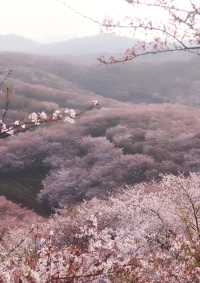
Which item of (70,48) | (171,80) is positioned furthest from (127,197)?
(70,48)

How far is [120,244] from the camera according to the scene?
1039 centimetres

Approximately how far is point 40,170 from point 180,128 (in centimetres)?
706

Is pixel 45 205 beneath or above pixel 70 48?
above

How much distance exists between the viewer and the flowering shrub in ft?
22.2

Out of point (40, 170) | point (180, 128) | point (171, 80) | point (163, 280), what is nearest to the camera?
point (163, 280)

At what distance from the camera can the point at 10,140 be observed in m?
30.6

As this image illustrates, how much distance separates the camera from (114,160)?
87.1 feet

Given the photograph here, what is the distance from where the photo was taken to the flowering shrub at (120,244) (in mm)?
6762

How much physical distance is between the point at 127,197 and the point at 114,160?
798 centimetres

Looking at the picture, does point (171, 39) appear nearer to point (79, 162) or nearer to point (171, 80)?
point (79, 162)

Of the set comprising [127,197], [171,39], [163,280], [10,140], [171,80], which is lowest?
[171,80]

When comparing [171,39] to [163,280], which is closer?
[171,39]

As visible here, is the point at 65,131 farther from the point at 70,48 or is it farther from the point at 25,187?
the point at 70,48

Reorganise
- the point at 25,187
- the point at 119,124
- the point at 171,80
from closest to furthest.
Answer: the point at 25,187
the point at 119,124
the point at 171,80
